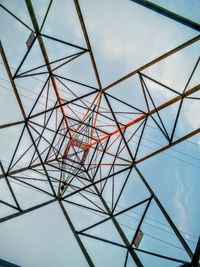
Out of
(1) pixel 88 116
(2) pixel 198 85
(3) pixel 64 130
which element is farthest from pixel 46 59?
(2) pixel 198 85

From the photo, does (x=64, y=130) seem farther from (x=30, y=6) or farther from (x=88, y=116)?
(x=30, y=6)

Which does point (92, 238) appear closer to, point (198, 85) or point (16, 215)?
point (16, 215)

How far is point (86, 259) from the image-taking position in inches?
264

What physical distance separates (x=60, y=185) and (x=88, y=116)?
293cm

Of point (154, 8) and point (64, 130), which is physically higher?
point (64, 130)

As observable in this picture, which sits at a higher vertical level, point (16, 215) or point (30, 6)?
point (30, 6)

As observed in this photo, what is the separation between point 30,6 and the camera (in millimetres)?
6656

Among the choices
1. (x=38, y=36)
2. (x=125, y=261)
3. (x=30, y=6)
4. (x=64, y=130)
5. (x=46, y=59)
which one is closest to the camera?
(x=30, y=6)

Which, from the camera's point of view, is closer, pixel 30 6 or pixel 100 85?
pixel 30 6

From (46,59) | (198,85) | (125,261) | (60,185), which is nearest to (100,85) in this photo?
(46,59)

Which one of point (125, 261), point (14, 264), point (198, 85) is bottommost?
point (14, 264)

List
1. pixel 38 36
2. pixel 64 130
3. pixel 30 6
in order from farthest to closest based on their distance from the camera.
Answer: pixel 64 130 < pixel 38 36 < pixel 30 6

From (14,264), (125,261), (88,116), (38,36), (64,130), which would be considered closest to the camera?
(14,264)

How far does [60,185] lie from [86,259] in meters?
3.05
